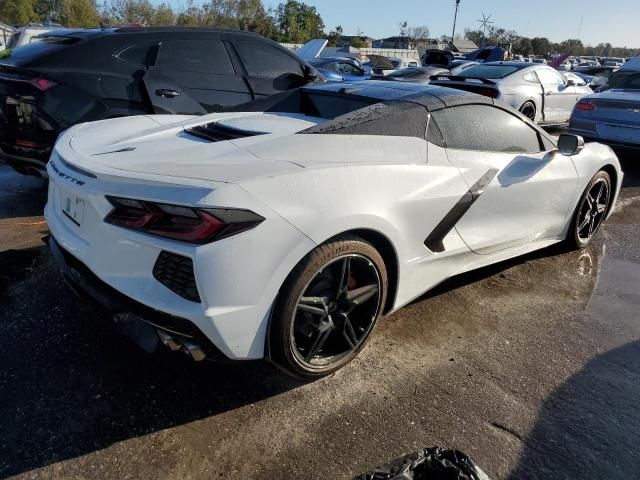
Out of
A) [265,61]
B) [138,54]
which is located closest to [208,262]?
[138,54]

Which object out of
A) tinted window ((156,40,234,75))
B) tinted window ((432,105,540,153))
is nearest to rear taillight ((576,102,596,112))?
tinted window ((432,105,540,153))

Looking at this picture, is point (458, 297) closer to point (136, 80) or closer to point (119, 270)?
point (119, 270)

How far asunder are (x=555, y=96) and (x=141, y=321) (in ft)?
32.5

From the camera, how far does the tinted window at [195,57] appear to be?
5125 mm

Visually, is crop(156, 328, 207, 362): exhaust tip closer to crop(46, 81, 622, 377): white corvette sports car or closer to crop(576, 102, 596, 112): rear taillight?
crop(46, 81, 622, 377): white corvette sports car

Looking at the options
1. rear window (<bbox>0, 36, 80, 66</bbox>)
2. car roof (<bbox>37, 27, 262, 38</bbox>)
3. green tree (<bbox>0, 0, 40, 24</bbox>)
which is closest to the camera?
rear window (<bbox>0, 36, 80, 66</bbox>)

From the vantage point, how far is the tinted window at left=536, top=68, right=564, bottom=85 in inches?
388

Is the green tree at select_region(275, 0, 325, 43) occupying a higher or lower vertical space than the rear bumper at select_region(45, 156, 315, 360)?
higher

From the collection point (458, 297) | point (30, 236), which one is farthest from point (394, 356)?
point (30, 236)

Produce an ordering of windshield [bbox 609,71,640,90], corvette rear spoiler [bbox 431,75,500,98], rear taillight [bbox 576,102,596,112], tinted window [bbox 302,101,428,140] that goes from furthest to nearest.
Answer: corvette rear spoiler [bbox 431,75,500,98]
windshield [bbox 609,71,640,90]
rear taillight [bbox 576,102,596,112]
tinted window [bbox 302,101,428,140]

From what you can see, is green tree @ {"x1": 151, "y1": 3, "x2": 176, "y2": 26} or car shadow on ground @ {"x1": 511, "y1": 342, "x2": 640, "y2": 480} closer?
car shadow on ground @ {"x1": 511, "y1": 342, "x2": 640, "y2": 480}

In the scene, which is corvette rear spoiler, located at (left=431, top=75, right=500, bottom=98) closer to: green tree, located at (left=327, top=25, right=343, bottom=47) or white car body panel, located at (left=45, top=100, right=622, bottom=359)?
white car body panel, located at (left=45, top=100, right=622, bottom=359)

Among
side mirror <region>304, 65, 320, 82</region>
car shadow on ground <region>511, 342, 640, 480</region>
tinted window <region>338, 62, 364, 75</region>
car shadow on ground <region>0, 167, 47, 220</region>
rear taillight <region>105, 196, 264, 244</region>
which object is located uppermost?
tinted window <region>338, 62, 364, 75</region>

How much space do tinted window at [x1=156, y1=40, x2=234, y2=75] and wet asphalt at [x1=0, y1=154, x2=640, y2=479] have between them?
8.33 ft
